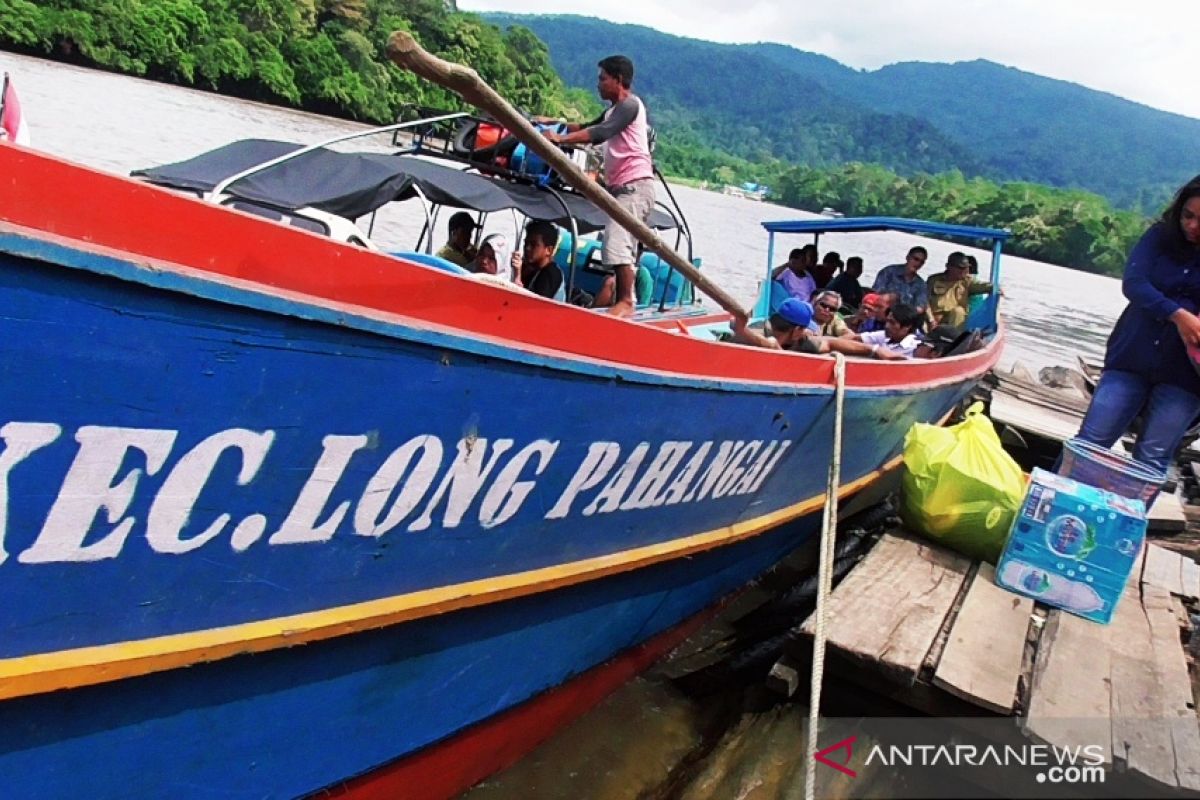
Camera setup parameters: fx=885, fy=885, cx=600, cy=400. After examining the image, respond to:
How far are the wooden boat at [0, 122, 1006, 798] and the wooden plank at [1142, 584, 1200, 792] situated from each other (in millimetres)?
1856

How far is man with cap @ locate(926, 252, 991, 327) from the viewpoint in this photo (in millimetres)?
8703

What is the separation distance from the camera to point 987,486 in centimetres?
437

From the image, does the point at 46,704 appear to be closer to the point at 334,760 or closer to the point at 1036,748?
the point at 334,760

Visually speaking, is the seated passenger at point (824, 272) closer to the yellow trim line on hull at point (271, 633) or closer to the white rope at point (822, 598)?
the white rope at point (822, 598)

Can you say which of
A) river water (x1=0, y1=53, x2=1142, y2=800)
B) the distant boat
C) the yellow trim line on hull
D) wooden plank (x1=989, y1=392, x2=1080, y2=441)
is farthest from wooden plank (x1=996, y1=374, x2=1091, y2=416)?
the distant boat

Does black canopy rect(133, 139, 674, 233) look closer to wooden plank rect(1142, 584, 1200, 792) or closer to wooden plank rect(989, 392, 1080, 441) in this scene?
wooden plank rect(1142, 584, 1200, 792)

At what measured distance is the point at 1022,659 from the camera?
3488 millimetres

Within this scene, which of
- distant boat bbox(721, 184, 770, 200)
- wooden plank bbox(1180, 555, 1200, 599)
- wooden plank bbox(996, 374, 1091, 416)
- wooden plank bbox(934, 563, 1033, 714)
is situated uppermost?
wooden plank bbox(934, 563, 1033, 714)

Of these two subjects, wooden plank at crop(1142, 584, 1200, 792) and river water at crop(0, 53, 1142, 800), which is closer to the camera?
wooden plank at crop(1142, 584, 1200, 792)

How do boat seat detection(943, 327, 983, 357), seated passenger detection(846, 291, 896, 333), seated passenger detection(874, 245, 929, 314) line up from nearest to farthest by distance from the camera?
boat seat detection(943, 327, 983, 357) < seated passenger detection(846, 291, 896, 333) < seated passenger detection(874, 245, 929, 314)

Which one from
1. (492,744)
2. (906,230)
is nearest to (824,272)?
(906,230)

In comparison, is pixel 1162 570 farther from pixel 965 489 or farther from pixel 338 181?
pixel 338 181

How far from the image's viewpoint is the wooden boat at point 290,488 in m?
1.61

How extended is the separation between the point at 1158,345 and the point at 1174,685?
1666mm
